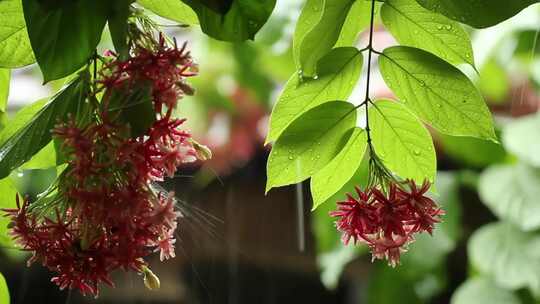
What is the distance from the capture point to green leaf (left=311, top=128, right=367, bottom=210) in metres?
0.49

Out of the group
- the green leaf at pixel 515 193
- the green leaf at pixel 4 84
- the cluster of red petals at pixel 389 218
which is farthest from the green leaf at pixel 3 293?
the green leaf at pixel 515 193

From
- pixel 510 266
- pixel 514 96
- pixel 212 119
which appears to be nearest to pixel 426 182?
pixel 510 266

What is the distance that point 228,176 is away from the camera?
1.49 meters

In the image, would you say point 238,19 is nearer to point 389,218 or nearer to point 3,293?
point 389,218

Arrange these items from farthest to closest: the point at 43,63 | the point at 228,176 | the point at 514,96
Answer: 1. the point at 514,96
2. the point at 228,176
3. the point at 43,63

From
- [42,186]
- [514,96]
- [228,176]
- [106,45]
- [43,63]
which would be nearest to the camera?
[43,63]

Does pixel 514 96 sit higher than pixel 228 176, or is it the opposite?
pixel 514 96

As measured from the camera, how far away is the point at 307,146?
17.9 inches

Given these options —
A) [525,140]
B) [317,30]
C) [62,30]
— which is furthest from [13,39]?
[525,140]

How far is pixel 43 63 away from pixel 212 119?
3.66ft

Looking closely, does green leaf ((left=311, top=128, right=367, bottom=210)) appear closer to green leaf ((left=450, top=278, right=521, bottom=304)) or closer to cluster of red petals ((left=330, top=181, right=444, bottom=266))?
cluster of red petals ((left=330, top=181, right=444, bottom=266))

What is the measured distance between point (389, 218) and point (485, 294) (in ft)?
3.19

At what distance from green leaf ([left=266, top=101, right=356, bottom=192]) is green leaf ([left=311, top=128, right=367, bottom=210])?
0.07 ft

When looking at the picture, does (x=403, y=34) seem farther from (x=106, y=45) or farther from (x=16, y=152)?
(x=106, y=45)
